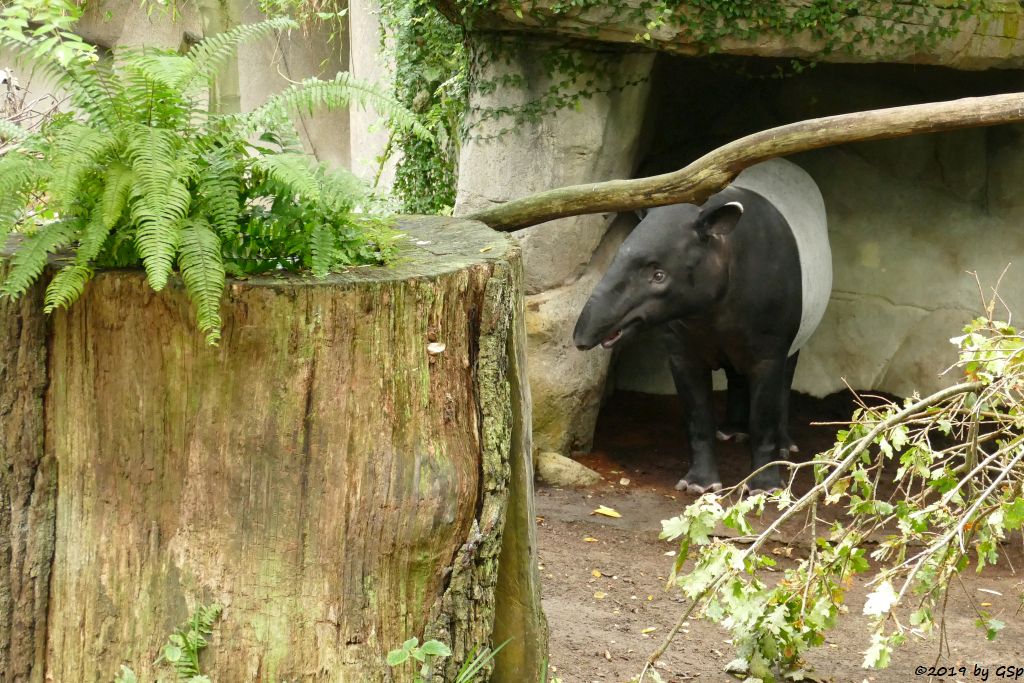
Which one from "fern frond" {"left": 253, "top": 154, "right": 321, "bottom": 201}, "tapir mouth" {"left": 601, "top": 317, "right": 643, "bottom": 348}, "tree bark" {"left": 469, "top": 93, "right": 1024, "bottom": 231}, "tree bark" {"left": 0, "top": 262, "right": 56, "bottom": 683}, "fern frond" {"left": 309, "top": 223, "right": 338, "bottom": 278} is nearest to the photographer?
"fern frond" {"left": 253, "top": 154, "right": 321, "bottom": 201}

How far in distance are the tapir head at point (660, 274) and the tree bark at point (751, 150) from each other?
247 centimetres

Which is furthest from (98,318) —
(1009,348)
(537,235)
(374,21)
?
(374,21)

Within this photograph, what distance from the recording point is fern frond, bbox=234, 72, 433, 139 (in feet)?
8.05

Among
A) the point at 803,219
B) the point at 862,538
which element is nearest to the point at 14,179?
the point at 862,538

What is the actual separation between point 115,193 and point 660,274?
426 cm

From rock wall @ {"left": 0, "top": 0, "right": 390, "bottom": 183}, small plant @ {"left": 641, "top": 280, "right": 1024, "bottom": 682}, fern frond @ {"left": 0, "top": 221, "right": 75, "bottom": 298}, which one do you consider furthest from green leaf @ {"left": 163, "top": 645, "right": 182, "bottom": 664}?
rock wall @ {"left": 0, "top": 0, "right": 390, "bottom": 183}

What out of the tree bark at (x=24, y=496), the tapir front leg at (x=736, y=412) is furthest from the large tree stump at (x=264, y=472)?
the tapir front leg at (x=736, y=412)

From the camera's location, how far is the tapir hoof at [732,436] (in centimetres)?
753

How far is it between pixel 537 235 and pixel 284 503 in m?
4.20

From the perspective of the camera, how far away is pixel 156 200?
2195 millimetres

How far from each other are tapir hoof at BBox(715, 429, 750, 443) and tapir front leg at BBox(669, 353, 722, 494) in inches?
36.1

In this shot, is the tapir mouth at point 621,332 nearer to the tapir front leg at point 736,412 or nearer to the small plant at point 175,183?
the tapir front leg at point 736,412

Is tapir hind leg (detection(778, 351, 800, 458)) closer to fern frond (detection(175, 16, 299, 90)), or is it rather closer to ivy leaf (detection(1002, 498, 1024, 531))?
ivy leaf (detection(1002, 498, 1024, 531))

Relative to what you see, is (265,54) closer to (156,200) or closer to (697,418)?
(697,418)
